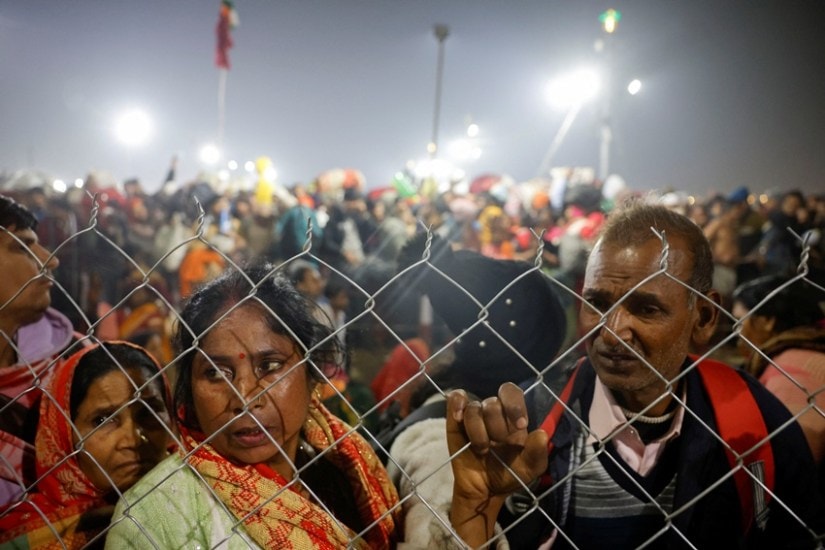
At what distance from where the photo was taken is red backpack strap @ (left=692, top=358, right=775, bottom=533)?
4.72ft

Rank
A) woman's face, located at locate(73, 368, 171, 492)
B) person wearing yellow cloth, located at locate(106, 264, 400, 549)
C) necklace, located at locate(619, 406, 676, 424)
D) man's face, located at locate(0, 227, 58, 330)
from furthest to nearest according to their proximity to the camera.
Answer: man's face, located at locate(0, 227, 58, 330)
woman's face, located at locate(73, 368, 171, 492)
necklace, located at locate(619, 406, 676, 424)
person wearing yellow cloth, located at locate(106, 264, 400, 549)

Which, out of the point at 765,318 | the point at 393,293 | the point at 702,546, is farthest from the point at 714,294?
the point at 393,293

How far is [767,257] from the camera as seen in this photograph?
20.7ft

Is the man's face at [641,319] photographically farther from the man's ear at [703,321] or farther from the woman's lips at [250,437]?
the woman's lips at [250,437]

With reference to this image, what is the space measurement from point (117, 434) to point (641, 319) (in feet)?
5.96

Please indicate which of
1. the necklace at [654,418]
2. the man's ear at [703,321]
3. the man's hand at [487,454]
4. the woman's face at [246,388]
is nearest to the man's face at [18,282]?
the woman's face at [246,388]

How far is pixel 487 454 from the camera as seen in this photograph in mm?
1198

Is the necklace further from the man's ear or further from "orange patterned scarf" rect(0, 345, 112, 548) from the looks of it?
"orange patterned scarf" rect(0, 345, 112, 548)

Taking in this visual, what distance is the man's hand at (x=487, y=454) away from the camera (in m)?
1.10

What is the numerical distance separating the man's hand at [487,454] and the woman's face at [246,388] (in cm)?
54

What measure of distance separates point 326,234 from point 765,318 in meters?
5.59

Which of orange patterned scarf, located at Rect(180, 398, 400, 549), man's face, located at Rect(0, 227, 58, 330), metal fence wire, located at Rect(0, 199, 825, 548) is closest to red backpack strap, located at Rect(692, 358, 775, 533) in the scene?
metal fence wire, located at Rect(0, 199, 825, 548)

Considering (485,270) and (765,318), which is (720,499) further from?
(765,318)

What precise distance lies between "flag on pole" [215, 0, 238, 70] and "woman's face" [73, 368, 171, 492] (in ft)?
55.2
